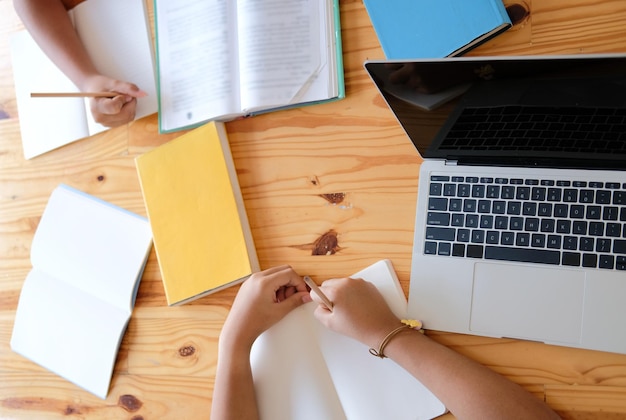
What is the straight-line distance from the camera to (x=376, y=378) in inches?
28.5

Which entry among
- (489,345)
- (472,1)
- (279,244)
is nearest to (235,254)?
(279,244)

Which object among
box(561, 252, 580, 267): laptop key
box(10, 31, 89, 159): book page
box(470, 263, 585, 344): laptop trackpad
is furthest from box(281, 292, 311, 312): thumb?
box(10, 31, 89, 159): book page

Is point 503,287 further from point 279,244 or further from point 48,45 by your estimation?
point 48,45

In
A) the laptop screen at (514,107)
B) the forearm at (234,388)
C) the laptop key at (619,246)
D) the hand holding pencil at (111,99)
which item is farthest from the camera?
the hand holding pencil at (111,99)

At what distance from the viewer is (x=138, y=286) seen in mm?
866

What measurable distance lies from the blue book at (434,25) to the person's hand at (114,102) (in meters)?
0.40

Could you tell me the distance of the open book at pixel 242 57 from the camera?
2.59 ft

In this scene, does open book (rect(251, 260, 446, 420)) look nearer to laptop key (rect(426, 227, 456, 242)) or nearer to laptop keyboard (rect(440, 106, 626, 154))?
laptop key (rect(426, 227, 456, 242))

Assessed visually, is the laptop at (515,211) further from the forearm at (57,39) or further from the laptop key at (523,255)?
the forearm at (57,39)

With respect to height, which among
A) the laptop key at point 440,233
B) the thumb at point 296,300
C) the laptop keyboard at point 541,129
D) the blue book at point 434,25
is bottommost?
the thumb at point 296,300

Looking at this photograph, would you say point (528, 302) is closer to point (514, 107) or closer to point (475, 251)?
point (475, 251)

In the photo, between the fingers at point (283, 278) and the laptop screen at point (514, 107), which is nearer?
the laptop screen at point (514, 107)

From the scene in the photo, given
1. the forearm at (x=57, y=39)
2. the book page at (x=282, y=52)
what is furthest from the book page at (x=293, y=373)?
the forearm at (x=57, y=39)

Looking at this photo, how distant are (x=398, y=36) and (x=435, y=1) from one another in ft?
0.21
